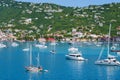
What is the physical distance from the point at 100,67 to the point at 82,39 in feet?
335

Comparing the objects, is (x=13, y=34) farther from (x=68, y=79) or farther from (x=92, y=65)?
(x=68, y=79)

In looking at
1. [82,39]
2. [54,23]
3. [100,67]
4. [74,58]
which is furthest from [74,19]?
[100,67]

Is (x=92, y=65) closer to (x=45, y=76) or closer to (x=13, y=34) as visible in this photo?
(x=45, y=76)

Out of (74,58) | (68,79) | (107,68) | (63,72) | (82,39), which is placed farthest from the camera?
(82,39)

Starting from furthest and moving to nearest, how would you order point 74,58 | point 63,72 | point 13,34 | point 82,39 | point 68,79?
point 13,34 < point 82,39 < point 74,58 < point 63,72 < point 68,79

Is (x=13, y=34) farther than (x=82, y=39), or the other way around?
(x=13, y=34)

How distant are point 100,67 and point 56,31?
110759mm

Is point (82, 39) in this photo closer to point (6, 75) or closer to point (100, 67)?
point (100, 67)

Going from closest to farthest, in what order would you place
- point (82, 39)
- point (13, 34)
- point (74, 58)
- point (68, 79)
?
point (68, 79) → point (74, 58) → point (82, 39) → point (13, 34)

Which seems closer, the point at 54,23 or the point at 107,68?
the point at 107,68

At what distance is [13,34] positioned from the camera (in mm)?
191125

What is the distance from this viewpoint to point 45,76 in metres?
62.4

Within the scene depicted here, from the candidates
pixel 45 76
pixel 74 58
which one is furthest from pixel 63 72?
pixel 74 58

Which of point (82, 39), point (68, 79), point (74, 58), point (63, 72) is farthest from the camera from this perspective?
point (82, 39)
